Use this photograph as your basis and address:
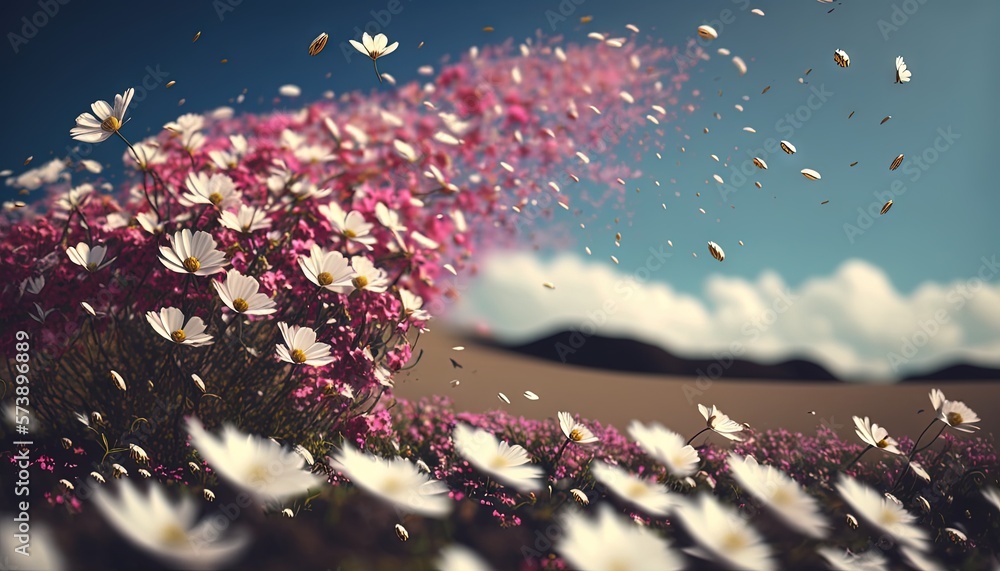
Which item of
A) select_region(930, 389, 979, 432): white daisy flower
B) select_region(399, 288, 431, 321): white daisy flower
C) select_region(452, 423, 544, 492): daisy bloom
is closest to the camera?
select_region(452, 423, 544, 492): daisy bloom

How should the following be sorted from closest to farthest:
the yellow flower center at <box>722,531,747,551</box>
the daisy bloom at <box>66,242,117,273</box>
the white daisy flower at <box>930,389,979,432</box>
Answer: the yellow flower center at <box>722,531,747,551</box>, the daisy bloom at <box>66,242,117,273</box>, the white daisy flower at <box>930,389,979,432</box>

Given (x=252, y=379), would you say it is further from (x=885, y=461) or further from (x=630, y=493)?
(x=885, y=461)

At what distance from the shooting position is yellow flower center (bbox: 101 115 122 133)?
1496mm

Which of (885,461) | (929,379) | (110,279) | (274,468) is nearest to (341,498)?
(274,468)

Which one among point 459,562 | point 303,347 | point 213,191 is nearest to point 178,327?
point 303,347

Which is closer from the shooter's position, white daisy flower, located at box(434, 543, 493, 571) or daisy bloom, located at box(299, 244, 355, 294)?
white daisy flower, located at box(434, 543, 493, 571)

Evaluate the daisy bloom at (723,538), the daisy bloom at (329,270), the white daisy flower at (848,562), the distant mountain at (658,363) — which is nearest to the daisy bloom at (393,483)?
the daisy bloom at (723,538)

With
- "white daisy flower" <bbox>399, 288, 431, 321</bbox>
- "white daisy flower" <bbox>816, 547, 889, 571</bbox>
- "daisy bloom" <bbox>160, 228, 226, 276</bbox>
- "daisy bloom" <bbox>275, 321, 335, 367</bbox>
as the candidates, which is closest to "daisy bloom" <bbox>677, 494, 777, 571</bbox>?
"white daisy flower" <bbox>816, 547, 889, 571</bbox>

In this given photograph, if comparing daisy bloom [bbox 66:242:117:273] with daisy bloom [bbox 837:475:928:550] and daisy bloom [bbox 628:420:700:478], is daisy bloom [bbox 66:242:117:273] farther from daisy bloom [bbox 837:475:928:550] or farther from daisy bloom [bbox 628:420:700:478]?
daisy bloom [bbox 837:475:928:550]

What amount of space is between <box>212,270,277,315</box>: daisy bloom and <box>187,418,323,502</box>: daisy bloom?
2.56 ft

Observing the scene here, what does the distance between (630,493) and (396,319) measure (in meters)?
1.41

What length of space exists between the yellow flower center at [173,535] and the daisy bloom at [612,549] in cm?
37

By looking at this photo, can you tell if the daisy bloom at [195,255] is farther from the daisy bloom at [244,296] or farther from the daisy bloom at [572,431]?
the daisy bloom at [572,431]

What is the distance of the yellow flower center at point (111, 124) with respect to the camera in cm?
150
